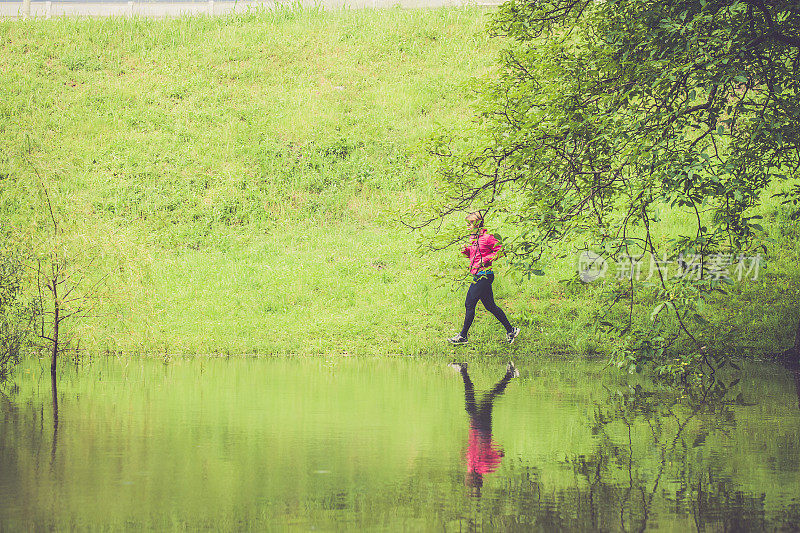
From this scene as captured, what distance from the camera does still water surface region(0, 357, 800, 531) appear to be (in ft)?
18.3

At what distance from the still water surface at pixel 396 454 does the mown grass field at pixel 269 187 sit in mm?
2418

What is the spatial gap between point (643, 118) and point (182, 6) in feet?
110

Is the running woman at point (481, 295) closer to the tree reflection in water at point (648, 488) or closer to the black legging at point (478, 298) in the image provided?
the black legging at point (478, 298)

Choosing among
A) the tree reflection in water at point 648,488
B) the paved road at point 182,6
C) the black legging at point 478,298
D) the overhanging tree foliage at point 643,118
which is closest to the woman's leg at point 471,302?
the black legging at point 478,298

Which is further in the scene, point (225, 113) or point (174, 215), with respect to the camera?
point (225, 113)

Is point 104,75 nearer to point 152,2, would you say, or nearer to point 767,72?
point 152,2

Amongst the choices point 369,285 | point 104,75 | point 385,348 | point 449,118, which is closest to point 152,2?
point 104,75

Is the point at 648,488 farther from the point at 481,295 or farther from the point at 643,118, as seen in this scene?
the point at 481,295

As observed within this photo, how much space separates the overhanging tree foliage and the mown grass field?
1.22 metres

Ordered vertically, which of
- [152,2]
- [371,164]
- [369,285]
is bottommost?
[369,285]

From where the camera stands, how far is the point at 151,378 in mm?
12445

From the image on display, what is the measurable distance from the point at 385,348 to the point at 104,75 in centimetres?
2362

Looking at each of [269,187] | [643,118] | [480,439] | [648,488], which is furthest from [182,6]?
[648,488]

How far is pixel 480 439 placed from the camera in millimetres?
8109
